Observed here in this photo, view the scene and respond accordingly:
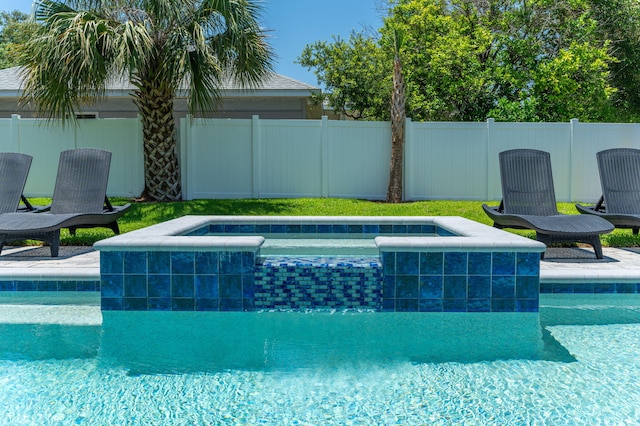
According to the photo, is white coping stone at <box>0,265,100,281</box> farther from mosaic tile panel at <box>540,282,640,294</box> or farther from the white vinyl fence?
the white vinyl fence

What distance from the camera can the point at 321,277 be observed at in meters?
5.02

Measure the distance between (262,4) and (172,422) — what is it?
9903 mm

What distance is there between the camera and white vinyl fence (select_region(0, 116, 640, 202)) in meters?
12.6

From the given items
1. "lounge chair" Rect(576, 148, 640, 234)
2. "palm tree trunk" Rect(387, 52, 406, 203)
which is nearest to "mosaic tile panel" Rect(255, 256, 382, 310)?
"lounge chair" Rect(576, 148, 640, 234)

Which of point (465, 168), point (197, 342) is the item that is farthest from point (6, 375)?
point (465, 168)

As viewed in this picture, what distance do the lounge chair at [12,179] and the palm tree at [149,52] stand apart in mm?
2457

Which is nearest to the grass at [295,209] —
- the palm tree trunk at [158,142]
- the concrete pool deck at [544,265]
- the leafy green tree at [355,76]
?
the palm tree trunk at [158,142]

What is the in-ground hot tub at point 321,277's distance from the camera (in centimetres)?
480

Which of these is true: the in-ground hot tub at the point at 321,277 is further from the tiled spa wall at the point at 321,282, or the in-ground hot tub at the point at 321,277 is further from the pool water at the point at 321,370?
the pool water at the point at 321,370

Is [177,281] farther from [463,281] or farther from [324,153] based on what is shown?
[324,153]

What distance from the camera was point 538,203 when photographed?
7918 mm

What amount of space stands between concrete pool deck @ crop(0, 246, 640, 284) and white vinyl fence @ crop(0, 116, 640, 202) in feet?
17.3

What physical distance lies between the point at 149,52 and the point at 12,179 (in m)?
3.59

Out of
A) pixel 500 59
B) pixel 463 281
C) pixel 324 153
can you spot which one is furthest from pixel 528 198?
pixel 500 59
